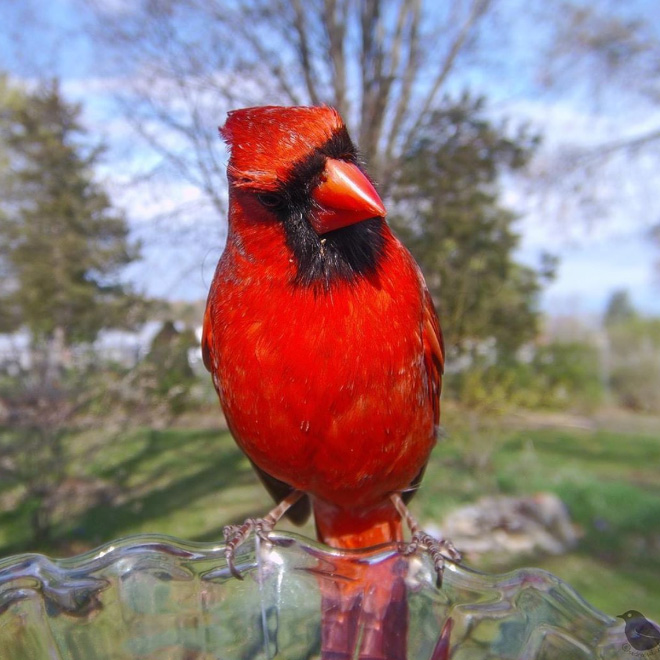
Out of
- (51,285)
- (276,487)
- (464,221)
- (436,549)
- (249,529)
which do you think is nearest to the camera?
(436,549)

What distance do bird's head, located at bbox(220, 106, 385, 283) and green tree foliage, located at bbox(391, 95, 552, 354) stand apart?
2.80 metres

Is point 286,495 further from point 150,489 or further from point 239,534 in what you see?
point 150,489

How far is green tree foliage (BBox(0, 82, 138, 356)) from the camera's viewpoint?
4.26 m

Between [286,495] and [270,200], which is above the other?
→ [270,200]

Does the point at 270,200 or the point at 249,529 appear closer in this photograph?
the point at 270,200

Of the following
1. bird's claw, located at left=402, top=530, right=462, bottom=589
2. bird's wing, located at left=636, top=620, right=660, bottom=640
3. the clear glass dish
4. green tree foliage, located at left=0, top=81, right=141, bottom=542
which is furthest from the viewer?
green tree foliage, located at left=0, top=81, right=141, bottom=542

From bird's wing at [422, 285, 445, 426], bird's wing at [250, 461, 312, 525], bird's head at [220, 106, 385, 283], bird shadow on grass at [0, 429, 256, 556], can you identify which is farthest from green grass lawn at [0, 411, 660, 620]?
bird's head at [220, 106, 385, 283]

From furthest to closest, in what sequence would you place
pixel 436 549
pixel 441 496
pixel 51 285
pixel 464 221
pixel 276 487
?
pixel 441 496 < pixel 464 221 < pixel 51 285 < pixel 276 487 < pixel 436 549

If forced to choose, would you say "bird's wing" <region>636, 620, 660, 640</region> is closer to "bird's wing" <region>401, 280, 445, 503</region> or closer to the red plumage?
the red plumage

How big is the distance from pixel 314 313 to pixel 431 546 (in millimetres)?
577

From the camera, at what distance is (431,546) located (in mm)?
1292

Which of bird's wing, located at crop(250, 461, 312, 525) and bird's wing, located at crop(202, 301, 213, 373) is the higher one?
bird's wing, located at crop(202, 301, 213, 373)

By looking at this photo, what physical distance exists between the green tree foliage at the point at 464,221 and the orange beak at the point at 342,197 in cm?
283

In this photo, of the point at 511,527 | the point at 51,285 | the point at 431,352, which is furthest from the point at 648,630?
the point at 51,285
